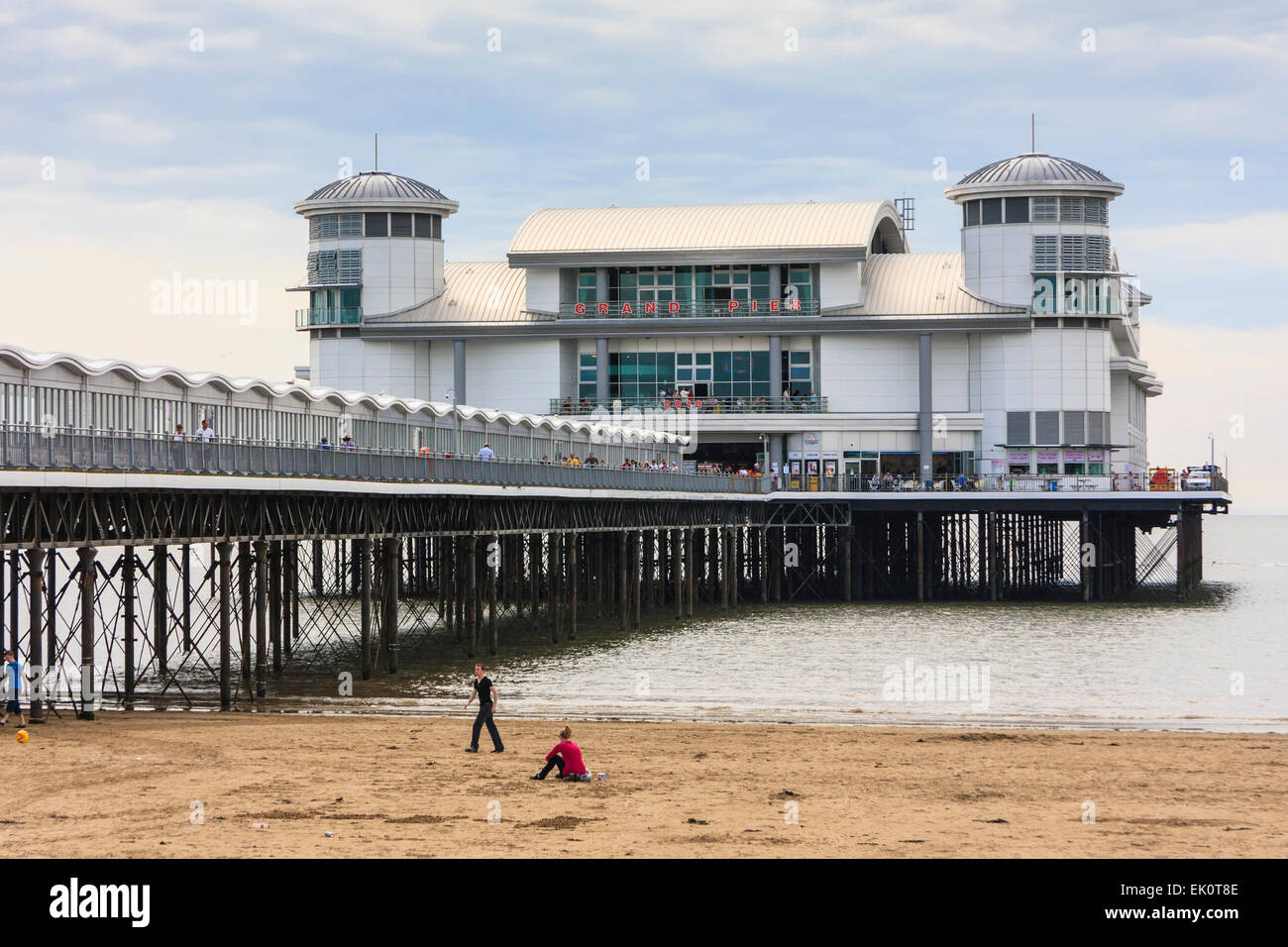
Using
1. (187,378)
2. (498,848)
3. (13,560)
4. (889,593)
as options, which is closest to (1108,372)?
(889,593)

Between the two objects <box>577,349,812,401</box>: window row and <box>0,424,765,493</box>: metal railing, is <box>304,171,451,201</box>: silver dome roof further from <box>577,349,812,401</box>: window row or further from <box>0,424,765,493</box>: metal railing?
<box>0,424,765,493</box>: metal railing

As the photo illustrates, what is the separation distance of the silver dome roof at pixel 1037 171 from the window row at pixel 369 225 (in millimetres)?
27902

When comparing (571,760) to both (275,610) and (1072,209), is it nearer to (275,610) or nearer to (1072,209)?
(275,610)

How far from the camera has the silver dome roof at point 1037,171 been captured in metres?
83.4

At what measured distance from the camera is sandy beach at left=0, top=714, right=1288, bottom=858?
2172cm

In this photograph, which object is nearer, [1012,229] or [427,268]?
[1012,229]

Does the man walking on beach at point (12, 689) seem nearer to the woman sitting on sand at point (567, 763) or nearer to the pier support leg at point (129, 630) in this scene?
the pier support leg at point (129, 630)

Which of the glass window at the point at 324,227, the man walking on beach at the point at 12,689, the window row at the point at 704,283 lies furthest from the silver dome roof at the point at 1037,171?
the man walking on beach at the point at 12,689

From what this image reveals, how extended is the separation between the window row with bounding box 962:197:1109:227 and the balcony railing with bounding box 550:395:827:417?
1223 cm

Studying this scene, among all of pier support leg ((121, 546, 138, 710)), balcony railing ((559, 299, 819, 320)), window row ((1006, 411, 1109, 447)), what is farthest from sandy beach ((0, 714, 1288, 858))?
balcony railing ((559, 299, 819, 320))

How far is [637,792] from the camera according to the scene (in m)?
25.5
